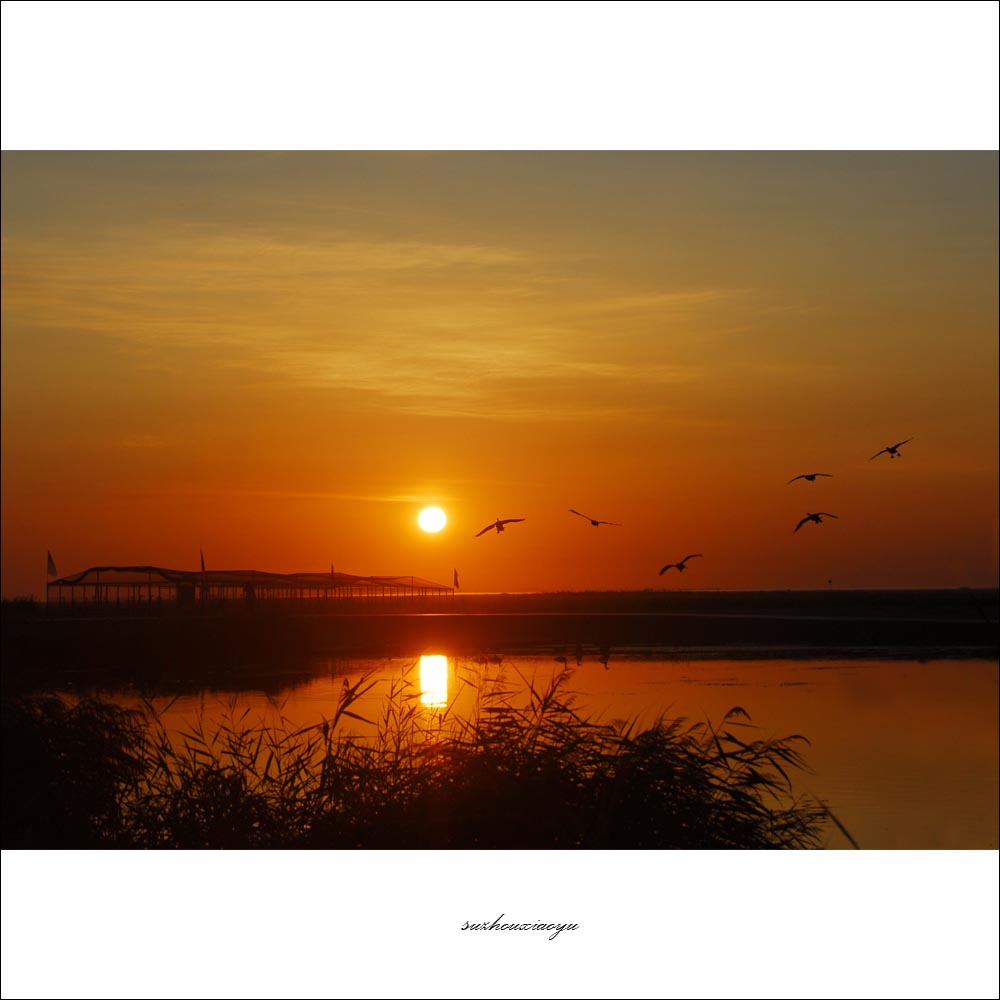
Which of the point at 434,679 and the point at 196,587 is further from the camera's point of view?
the point at 196,587

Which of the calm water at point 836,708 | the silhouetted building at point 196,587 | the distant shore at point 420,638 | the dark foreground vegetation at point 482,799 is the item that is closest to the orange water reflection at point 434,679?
the calm water at point 836,708

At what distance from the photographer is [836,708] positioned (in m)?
16.5

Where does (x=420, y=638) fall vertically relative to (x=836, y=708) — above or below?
above

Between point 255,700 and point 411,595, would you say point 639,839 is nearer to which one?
point 255,700

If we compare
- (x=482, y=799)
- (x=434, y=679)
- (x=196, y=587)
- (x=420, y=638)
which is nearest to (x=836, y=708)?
(x=434, y=679)

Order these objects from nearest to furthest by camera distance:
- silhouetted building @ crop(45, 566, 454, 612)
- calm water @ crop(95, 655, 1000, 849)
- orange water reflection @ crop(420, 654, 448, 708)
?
1. calm water @ crop(95, 655, 1000, 849)
2. orange water reflection @ crop(420, 654, 448, 708)
3. silhouetted building @ crop(45, 566, 454, 612)

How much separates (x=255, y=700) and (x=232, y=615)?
81.5 ft

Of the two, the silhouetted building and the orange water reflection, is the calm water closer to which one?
the orange water reflection

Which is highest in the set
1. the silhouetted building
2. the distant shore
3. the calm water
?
the silhouetted building

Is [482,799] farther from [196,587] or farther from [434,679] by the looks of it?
[196,587]

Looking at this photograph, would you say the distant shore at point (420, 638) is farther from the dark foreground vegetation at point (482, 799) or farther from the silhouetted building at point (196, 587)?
the dark foreground vegetation at point (482, 799)

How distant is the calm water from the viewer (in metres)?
11.0

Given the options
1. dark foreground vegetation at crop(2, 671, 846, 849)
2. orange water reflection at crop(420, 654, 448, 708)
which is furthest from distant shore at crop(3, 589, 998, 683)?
dark foreground vegetation at crop(2, 671, 846, 849)

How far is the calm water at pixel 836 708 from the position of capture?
434 inches
